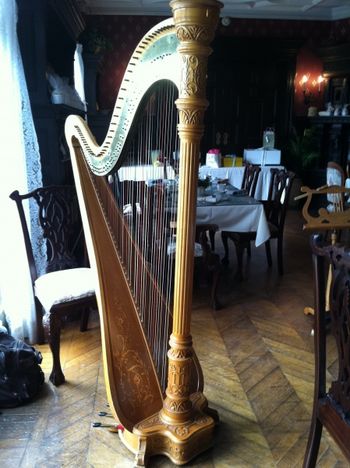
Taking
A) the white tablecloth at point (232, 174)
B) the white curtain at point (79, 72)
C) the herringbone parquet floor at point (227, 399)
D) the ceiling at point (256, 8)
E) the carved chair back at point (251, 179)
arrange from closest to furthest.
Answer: the herringbone parquet floor at point (227, 399), the carved chair back at point (251, 179), the white curtain at point (79, 72), the white tablecloth at point (232, 174), the ceiling at point (256, 8)

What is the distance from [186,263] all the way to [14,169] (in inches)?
50.1

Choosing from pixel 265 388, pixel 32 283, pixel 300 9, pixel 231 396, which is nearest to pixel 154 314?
pixel 231 396

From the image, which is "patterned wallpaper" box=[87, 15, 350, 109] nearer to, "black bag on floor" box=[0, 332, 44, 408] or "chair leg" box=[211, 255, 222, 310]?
"chair leg" box=[211, 255, 222, 310]

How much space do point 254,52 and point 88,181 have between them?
5376 mm

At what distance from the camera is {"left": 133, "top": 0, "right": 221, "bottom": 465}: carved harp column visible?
1.03 meters

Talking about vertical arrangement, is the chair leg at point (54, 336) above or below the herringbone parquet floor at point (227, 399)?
above

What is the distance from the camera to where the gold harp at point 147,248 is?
108cm

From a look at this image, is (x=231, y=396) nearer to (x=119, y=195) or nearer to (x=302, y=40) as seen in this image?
(x=119, y=195)

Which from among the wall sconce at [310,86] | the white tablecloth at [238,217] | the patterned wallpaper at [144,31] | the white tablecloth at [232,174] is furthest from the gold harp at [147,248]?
the wall sconce at [310,86]

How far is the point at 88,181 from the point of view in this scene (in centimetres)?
182

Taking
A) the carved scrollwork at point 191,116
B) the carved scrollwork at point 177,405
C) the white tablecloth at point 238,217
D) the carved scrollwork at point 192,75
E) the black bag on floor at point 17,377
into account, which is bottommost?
the black bag on floor at point 17,377

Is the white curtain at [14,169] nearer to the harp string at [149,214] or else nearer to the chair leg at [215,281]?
the harp string at [149,214]

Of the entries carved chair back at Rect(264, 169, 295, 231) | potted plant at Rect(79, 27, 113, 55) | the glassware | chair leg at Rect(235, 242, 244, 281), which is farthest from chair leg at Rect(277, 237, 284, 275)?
the glassware

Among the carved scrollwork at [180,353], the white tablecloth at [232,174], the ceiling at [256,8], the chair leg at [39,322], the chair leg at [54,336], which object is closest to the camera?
the carved scrollwork at [180,353]
